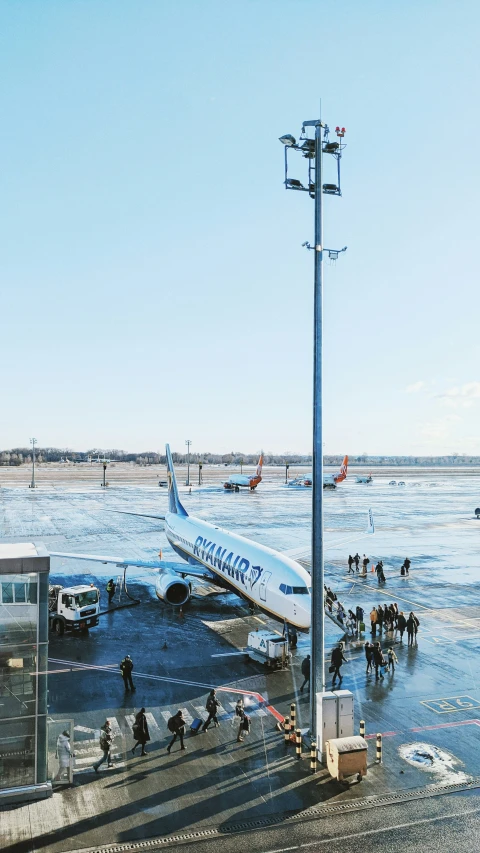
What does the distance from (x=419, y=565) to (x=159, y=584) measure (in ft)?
80.8

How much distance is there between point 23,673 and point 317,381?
474 inches

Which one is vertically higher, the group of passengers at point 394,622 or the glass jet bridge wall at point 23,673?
the glass jet bridge wall at point 23,673

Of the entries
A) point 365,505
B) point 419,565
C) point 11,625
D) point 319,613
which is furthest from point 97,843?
point 365,505

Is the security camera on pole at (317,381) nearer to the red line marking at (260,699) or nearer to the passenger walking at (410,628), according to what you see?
the red line marking at (260,699)

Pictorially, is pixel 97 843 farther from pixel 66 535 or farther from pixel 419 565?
pixel 66 535

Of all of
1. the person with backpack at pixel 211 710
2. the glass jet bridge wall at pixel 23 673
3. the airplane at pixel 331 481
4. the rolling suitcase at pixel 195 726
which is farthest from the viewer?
the airplane at pixel 331 481

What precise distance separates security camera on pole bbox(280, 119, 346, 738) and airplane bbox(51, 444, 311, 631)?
7.08 metres

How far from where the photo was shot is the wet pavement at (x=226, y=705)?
1539 centimetres

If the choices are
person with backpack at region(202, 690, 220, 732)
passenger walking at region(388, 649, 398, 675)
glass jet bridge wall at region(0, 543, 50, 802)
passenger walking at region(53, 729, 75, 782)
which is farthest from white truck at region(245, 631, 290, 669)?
glass jet bridge wall at region(0, 543, 50, 802)

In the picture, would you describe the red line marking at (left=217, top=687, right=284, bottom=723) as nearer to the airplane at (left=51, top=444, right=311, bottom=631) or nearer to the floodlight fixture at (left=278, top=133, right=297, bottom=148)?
the airplane at (left=51, top=444, right=311, bottom=631)

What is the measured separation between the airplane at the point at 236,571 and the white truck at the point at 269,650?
1.02 meters

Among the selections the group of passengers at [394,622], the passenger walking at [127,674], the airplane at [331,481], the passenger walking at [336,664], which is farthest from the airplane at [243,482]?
the passenger walking at [127,674]

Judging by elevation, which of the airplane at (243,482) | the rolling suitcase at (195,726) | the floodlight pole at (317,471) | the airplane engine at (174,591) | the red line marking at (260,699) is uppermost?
the floodlight pole at (317,471)

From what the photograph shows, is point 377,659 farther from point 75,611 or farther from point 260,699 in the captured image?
point 75,611
